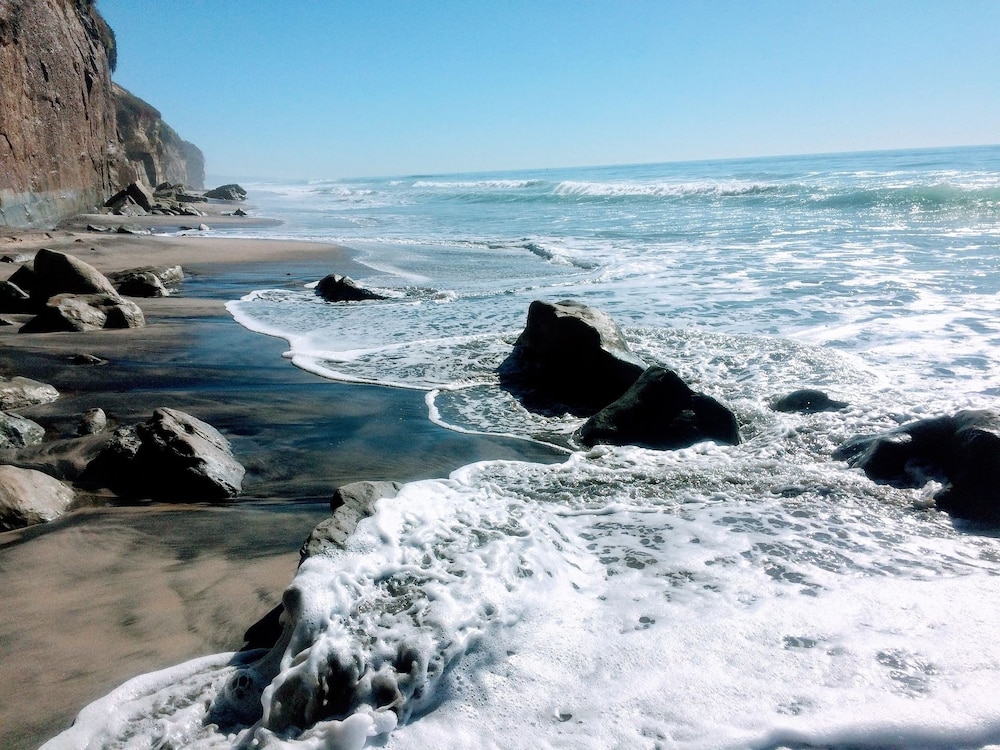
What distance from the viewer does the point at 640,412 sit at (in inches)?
171

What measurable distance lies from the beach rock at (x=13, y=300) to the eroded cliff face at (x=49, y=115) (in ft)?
25.4

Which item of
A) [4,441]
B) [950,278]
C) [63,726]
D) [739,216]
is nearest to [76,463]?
[4,441]

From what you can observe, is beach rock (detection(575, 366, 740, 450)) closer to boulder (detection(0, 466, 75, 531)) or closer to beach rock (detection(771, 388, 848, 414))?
beach rock (detection(771, 388, 848, 414))

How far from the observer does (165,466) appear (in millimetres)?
3408

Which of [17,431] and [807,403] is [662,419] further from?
[17,431]

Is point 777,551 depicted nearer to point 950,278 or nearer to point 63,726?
point 63,726

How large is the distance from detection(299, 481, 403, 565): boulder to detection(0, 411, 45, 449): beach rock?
2.16m

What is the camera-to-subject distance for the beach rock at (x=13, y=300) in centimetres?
725

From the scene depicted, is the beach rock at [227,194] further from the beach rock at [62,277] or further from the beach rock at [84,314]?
the beach rock at [84,314]

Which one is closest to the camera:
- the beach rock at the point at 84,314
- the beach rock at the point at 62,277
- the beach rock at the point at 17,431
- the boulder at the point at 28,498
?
the boulder at the point at 28,498

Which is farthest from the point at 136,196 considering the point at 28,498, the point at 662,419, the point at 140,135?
the point at 662,419

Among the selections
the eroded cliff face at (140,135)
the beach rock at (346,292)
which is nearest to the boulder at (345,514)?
the beach rock at (346,292)

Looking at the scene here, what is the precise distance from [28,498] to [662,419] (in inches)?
131

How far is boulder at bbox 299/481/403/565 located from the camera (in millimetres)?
2521
